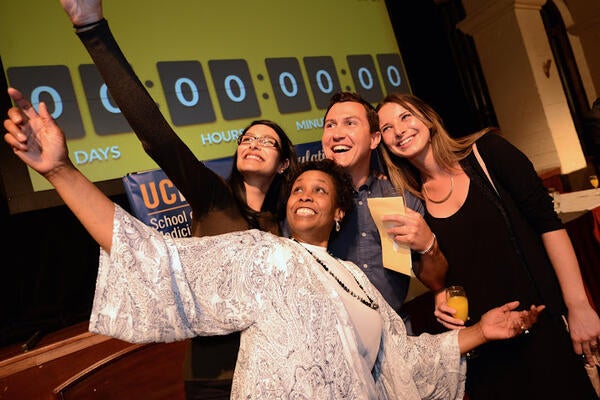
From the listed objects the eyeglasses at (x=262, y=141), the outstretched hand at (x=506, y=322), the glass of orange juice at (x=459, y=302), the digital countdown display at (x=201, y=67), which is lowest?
the outstretched hand at (x=506, y=322)

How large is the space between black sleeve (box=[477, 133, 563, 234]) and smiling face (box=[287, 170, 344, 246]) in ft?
1.92

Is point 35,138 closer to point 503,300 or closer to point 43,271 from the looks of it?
point 503,300

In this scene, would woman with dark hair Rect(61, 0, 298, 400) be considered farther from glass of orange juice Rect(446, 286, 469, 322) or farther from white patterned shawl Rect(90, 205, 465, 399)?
glass of orange juice Rect(446, 286, 469, 322)

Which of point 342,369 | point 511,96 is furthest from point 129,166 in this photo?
point 511,96

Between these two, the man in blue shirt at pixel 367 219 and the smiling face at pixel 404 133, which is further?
the smiling face at pixel 404 133

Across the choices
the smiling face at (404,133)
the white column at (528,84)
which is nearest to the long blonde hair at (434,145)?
the smiling face at (404,133)

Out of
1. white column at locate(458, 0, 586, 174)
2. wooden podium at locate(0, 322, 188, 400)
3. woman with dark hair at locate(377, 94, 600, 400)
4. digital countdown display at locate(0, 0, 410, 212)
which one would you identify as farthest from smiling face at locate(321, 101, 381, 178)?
white column at locate(458, 0, 586, 174)

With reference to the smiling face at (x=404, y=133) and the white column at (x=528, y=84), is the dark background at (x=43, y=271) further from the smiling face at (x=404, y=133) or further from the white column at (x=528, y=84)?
the white column at (x=528, y=84)

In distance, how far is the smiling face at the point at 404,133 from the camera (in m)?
1.65

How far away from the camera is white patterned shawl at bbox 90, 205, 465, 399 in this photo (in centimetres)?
94

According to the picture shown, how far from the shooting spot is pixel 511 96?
237 inches

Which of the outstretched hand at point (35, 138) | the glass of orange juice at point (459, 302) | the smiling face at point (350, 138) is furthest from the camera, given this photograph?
the smiling face at point (350, 138)

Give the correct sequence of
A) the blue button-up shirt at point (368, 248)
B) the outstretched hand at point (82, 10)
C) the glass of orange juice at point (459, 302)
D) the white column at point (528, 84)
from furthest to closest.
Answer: the white column at point (528, 84)
the blue button-up shirt at point (368, 248)
the glass of orange juice at point (459, 302)
the outstretched hand at point (82, 10)

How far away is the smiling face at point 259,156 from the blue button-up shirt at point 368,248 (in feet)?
1.12
